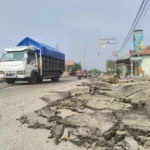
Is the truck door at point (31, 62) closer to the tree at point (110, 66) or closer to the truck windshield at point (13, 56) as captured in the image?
the truck windshield at point (13, 56)

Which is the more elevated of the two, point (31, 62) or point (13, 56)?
point (13, 56)

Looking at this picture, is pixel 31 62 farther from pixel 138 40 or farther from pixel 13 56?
pixel 138 40

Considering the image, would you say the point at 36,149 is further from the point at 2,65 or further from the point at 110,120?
the point at 2,65

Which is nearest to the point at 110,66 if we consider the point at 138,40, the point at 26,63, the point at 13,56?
the point at 138,40

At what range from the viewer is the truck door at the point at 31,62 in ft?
58.5

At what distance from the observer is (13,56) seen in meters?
18.1

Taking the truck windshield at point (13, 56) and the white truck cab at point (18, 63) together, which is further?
the truck windshield at point (13, 56)

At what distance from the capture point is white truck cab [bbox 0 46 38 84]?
17.5 metres

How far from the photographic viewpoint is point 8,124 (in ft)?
18.1

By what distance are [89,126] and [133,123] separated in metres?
0.89

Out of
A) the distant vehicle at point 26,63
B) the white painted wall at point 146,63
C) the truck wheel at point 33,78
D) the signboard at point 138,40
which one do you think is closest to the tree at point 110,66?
the white painted wall at point 146,63

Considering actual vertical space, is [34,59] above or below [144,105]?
above

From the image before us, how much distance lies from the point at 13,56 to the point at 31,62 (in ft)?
4.69

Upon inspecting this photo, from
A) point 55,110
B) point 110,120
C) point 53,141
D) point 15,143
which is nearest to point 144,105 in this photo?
point 110,120
